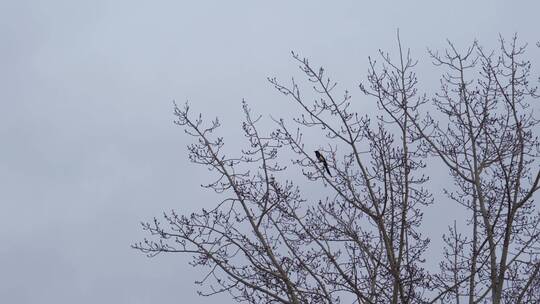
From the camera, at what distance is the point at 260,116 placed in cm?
884

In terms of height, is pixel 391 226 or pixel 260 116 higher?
pixel 260 116

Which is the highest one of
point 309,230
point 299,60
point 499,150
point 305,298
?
point 299,60

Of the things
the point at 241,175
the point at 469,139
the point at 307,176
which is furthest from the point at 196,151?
the point at 469,139

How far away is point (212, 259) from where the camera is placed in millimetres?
8312

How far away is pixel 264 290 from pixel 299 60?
2.37 metres

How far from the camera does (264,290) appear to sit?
808 cm

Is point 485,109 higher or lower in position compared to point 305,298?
higher

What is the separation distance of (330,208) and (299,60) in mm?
1524

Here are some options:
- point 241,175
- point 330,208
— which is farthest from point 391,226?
point 241,175

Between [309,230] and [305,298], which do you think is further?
[309,230]

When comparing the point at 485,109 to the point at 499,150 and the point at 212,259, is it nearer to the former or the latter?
the point at 499,150

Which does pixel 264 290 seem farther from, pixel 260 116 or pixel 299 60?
pixel 299 60

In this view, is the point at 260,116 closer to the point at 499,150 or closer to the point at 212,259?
the point at 212,259

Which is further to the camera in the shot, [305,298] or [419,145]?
[419,145]
